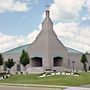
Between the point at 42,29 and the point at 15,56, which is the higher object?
the point at 42,29

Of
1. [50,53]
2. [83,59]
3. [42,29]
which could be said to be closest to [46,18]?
[42,29]

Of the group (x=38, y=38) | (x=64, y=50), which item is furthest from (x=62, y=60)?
(x=38, y=38)

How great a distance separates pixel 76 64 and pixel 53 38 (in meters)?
14.4

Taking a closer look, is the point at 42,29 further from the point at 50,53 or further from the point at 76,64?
the point at 76,64

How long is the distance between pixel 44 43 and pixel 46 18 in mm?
9755

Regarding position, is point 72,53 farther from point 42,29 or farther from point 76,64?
point 42,29

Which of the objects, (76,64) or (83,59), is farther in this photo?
(76,64)

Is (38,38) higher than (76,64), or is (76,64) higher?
(38,38)

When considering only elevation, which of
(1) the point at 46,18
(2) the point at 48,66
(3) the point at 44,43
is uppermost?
(1) the point at 46,18

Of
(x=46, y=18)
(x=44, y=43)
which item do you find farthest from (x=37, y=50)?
(x=46, y=18)

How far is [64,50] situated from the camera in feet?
Result: 468

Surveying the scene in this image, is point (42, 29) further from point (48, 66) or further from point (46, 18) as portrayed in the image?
point (48, 66)

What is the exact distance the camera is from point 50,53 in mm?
139375

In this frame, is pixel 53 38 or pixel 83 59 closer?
pixel 83 59
